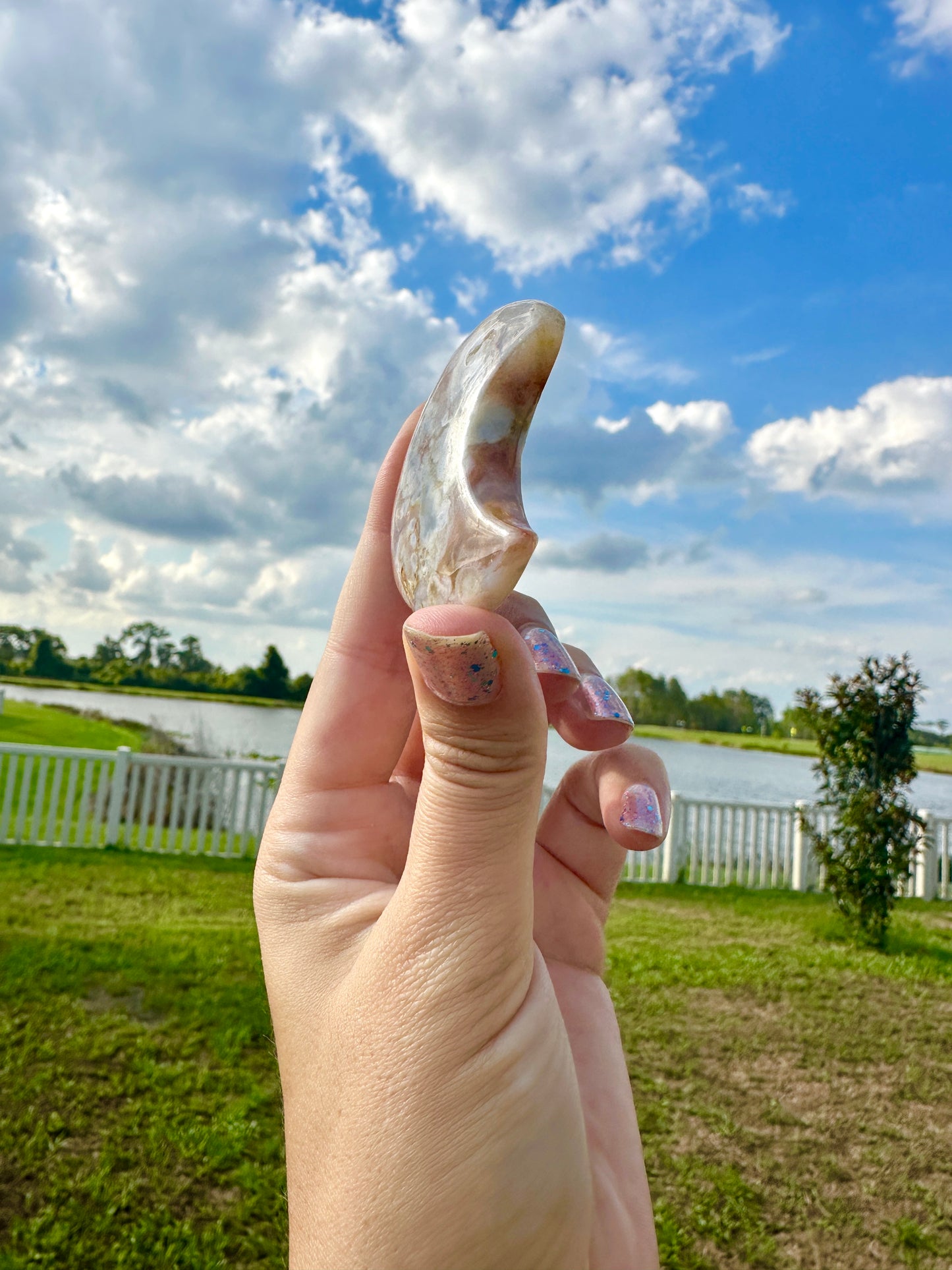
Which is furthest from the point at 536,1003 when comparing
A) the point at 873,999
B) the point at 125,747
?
the point at 125,747

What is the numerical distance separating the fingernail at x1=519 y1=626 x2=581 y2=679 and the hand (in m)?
0.02

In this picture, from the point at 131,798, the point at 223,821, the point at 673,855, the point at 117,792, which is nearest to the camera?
the point at 117,792

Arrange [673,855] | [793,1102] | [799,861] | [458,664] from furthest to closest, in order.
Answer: [799,861] < [673,855] < [793,1102] < [458,664]

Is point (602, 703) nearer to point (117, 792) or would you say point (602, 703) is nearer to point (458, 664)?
point (458, 664)

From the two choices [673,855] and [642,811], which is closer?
[642,811]

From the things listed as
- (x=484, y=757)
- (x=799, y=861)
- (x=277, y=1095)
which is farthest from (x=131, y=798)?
(x=484, y=757)

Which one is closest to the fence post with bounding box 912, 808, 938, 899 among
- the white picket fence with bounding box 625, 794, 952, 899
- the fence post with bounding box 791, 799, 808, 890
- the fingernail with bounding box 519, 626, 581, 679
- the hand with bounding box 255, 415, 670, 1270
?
the white picket fence with bounding box 625, 794, 952, 899

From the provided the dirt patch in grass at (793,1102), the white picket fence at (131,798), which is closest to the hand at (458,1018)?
→ the dirt patch in grass at (793,1102)

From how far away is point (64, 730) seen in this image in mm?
25688

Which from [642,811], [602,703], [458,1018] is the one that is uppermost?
[602,703]

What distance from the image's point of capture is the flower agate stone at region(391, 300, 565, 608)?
103 cm

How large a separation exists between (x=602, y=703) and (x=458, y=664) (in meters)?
0.34

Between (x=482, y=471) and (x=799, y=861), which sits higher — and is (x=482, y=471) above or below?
above

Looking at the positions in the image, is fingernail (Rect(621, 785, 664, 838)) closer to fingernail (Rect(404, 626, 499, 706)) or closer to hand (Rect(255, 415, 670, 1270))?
hand (Rect(255, 415, 670, 1270))
